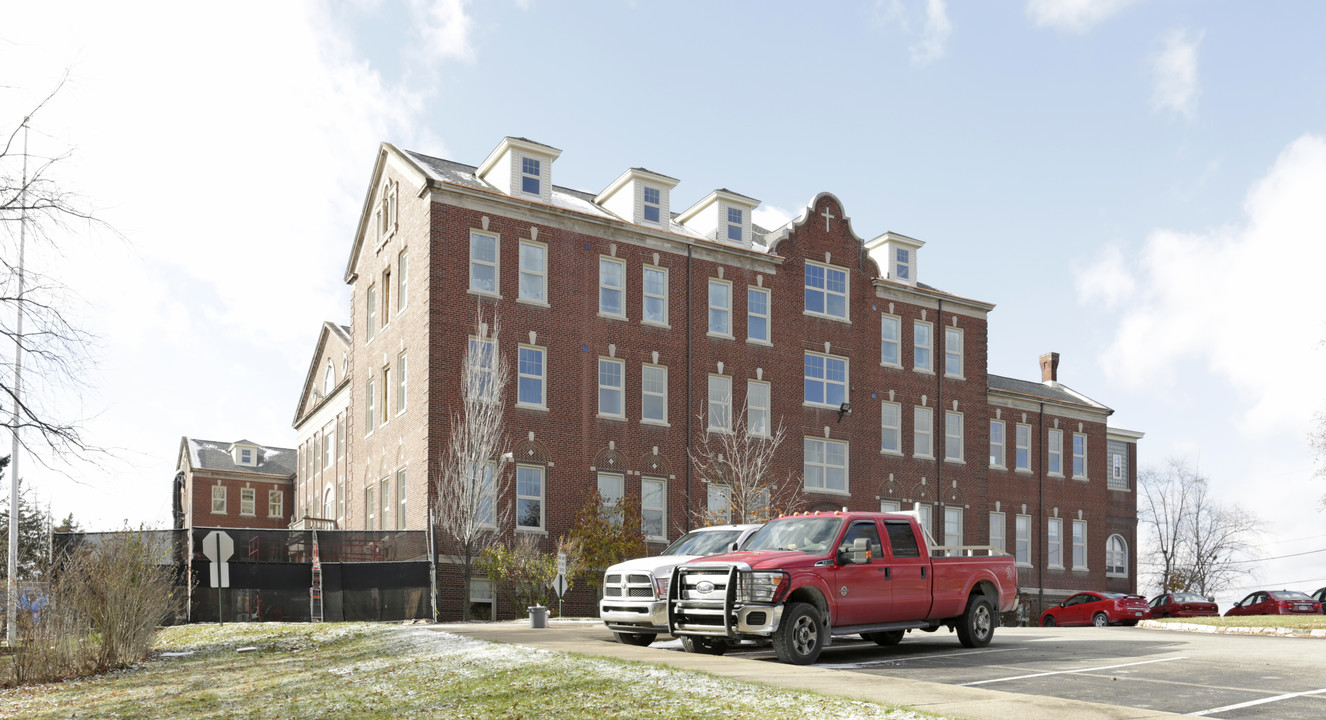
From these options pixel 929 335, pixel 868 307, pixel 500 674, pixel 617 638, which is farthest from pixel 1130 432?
pixel 500 674

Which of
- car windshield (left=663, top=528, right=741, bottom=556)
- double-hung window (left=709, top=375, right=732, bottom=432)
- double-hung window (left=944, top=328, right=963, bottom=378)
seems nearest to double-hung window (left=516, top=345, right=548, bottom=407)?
double-hung window (left=709, top=375, right=732, bottom=432)

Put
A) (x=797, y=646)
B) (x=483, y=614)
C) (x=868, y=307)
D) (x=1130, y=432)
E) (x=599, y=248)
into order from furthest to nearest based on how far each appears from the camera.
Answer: (x=1130, y=432) → (x=868, y=307) → (x=599, y=248) → (x=483, y=614) → (x=797, y=646)

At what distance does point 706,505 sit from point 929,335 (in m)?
13.5

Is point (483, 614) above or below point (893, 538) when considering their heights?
below

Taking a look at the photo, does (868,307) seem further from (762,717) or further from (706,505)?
(762,717)

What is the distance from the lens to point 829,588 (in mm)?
16641

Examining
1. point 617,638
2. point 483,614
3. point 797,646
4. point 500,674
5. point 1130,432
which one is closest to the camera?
point 500,674

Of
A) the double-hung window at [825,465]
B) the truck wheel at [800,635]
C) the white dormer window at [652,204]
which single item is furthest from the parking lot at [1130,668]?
the white dormer window at [652,204]

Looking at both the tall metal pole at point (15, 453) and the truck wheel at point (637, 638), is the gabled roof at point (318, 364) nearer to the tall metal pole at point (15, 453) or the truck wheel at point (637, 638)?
the tall metal pole at point (15, 453)

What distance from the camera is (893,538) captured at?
17.9 metres

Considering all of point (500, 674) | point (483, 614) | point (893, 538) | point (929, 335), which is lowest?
point (483, 614)

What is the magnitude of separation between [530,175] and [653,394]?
8.06m

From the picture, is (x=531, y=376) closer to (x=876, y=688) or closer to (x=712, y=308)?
(x=712, y=308)

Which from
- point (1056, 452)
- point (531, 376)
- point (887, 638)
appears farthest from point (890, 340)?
point (887, 638)
